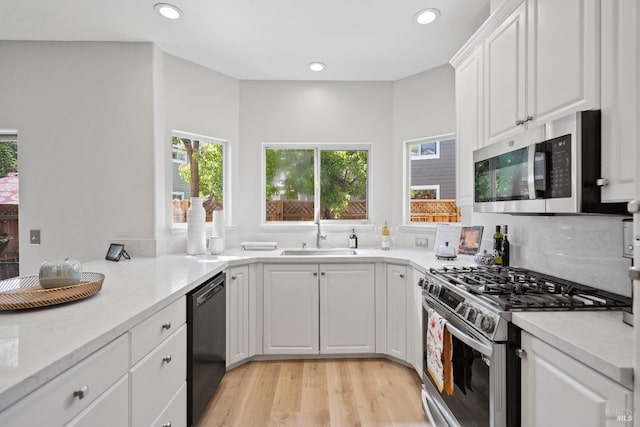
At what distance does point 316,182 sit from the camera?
3.40 metres

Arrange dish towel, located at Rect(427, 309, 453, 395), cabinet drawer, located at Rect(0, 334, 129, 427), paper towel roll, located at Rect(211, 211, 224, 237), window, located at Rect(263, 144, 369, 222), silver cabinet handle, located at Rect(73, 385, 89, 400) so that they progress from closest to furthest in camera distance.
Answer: cabinet drawer, located at Rect(0, 334, 129, 427), silver cabinet handle, located at Rect(73, 385, 89, 400), dish towel, located at Rect(427, 309, 453, 395), paper towel roll, located at Rect(211, 211, 224, 237), window, located at Rect(263, 144, 369, 222)

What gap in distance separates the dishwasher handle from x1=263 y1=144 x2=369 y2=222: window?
4.15 feet

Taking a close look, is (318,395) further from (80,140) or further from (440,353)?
(80,140)

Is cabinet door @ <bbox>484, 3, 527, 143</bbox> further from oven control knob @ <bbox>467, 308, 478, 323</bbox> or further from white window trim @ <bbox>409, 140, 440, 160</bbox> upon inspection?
white window trim @ <bbox>409, 140, 440, 160</bbox>

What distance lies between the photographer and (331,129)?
10.8 ft

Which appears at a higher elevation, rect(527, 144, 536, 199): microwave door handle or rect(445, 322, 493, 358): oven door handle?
rect(527, 144, 536, 199): microwave door handle

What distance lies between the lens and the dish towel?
157 cm

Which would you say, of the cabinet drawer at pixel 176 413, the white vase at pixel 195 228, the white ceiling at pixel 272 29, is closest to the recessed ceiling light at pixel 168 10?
the white ceiling at pixel 272 29

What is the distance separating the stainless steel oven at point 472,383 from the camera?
1.21 metres

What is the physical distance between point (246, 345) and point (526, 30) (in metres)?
2.76

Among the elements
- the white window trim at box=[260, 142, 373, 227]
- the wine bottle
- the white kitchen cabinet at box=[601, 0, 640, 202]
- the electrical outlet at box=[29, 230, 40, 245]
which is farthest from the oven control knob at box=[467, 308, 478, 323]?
the electrical outlet at box=[29, 230, 40, 245]

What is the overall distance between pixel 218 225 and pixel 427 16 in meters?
2.34

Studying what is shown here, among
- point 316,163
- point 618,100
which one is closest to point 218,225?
point 316,163

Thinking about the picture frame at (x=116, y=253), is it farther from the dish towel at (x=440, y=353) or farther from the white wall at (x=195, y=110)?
the dish towel at (x=440, y=353)
